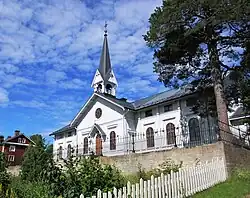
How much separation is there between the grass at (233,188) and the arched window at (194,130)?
12257mm

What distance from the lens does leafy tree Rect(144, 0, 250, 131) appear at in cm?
1633

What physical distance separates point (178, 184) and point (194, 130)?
17.9 m

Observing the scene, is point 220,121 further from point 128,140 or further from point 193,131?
point 128,140

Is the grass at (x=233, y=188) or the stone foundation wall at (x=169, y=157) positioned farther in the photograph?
the stone foundation wall at (x=169, y=157)

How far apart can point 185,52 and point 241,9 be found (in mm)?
5171

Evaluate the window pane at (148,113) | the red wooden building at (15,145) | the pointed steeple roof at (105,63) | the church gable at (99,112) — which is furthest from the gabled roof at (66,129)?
the red wooden building at (15,145)

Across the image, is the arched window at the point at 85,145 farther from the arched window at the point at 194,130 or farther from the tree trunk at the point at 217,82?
the tree trunk at the point at 217,82

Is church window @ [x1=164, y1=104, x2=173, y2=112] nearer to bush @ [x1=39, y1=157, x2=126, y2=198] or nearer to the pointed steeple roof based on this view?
the pointed steeple roof

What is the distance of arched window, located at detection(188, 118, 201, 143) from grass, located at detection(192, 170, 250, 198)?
12.3 m

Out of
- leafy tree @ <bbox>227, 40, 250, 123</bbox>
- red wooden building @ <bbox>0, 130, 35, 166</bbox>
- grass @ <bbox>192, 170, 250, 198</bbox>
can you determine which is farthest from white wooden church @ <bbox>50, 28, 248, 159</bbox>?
red wooden building @ <bbox>0, 130, 35, 166</bbox>

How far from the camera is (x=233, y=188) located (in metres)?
11.1

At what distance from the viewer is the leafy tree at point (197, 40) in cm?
1633

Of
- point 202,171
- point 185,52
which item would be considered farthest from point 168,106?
point 202,171

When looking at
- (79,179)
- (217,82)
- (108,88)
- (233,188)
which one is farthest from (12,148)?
(233,188)
